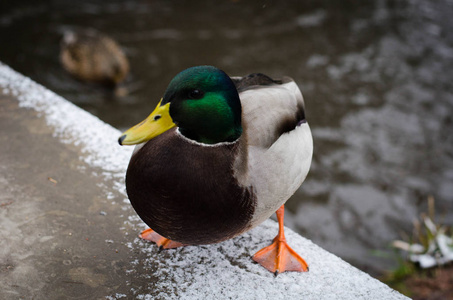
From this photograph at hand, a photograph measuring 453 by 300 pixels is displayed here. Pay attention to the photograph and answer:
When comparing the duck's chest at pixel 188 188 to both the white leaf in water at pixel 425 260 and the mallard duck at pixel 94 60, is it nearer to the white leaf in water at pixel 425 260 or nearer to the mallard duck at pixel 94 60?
the white leaf in water at pixel 425 260

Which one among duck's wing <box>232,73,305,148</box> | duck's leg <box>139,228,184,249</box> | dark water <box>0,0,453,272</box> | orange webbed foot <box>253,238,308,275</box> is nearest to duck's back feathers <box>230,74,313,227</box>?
duck's wing <box>232,73,305,148</box>

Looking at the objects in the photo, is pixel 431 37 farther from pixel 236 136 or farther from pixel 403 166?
pixel 236 136

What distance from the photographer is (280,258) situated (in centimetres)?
196

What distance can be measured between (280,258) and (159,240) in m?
0.53

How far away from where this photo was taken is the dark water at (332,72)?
3887 millimetres

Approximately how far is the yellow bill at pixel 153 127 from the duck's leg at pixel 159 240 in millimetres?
Result: 629

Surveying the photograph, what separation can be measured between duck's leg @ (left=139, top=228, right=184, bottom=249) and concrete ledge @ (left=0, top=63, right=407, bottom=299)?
0.03m

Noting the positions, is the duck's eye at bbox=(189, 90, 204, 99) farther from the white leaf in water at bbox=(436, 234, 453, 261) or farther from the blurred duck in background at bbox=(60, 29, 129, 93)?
the blurred duck in background at bbox=(60, 29, 129, 93)

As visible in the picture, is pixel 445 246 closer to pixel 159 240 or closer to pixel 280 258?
pixel 280 258

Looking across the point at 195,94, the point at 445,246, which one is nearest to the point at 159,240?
the point at 195,94

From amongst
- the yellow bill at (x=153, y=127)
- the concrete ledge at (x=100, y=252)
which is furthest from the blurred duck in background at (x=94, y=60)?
the yellow bill at (x=153, y=127)

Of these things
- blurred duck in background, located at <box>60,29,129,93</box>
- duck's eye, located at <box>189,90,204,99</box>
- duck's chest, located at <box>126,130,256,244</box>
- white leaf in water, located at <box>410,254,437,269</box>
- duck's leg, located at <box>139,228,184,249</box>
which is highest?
duck's eye, located at <box>189,90,204,99</box>

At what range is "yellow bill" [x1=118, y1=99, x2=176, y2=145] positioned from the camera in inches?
61.2

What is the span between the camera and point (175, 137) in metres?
1.60
